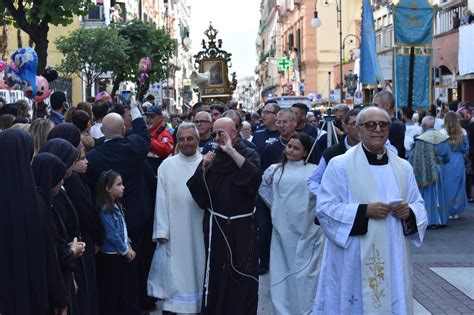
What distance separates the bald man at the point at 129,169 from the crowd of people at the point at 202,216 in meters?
0.01

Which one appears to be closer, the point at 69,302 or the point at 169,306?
the point at 69,302

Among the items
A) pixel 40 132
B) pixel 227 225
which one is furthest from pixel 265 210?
pixel 40 132

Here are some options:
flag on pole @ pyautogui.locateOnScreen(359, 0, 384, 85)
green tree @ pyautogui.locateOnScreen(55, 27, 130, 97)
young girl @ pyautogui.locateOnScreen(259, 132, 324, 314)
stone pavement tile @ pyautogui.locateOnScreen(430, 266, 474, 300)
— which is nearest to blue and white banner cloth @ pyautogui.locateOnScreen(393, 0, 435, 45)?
flag on pole @ pyautogui.locateOnScreen(359, 0, 384, 85)

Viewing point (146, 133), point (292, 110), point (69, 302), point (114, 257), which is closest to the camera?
point (69, 302)

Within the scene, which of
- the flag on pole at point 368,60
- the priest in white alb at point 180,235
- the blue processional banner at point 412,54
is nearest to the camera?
the priest in white alb at point 180,235

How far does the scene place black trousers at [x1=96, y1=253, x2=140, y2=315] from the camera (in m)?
7.81

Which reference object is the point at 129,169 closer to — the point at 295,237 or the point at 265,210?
the point at 295,237

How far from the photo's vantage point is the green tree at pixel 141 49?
1342 inches

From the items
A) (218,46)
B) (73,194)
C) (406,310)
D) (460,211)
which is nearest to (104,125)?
(73,194)

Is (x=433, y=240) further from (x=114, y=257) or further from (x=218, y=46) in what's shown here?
(x=218, y=46)

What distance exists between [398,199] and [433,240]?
700 cm

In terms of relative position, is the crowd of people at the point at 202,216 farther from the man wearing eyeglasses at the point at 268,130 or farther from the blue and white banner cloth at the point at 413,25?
the blue and white banner cloth at the point at 413,25

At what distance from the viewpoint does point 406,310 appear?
20.2ft

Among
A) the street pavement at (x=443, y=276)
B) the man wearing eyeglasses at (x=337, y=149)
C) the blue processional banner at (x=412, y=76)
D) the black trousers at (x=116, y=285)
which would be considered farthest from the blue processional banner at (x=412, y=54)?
the black trousers at (x=116, y=285)
